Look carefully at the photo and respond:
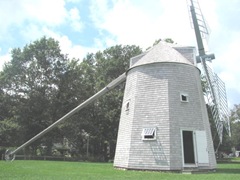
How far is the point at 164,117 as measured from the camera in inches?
603

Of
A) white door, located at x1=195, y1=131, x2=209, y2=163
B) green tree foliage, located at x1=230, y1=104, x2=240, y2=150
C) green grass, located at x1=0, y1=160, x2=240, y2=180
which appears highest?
green tree foliage, located at x1=230, y1=104, x2=240, y2=150

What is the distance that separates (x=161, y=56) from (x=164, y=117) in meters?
3.44

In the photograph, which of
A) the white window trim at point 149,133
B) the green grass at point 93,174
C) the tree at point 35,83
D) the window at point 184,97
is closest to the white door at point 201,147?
the green grass at point 93,174

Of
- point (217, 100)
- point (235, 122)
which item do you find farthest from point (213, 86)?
point (235, 122)

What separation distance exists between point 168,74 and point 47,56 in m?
22.9

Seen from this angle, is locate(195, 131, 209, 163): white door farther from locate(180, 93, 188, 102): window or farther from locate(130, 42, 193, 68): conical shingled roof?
locate(130, 42, 193, 68): conical shingled roof

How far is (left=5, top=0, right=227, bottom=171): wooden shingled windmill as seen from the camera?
15039mm

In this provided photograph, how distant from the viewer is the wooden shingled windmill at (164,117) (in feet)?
49.3

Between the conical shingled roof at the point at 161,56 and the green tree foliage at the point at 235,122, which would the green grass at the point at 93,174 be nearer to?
the conical shingled roof at the point at 161,56

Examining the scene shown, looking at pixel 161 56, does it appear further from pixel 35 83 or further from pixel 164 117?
pixel 35 83

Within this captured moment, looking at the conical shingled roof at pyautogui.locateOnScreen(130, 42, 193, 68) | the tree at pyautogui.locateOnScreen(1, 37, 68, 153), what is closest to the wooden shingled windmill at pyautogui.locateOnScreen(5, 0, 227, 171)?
the conical shingled roof at pyautogui.locateOnScreen(130, 42, 193, 68)

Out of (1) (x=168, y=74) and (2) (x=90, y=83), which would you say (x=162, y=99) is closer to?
(1) (x=168, y=74)

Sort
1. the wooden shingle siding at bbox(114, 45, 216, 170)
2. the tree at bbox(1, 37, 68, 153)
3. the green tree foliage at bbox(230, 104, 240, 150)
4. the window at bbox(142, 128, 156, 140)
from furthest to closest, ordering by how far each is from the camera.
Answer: the green tree foliage at bbox(230, 104, 240, 150), the tree at bbox(1, 37, 68, 153), the window at bbox(142, 128, 156, 140), the wooden shingle siding at bbox(114, 45, 216, 170)

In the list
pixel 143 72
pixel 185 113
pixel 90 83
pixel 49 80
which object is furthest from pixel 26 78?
pixel 185 113
